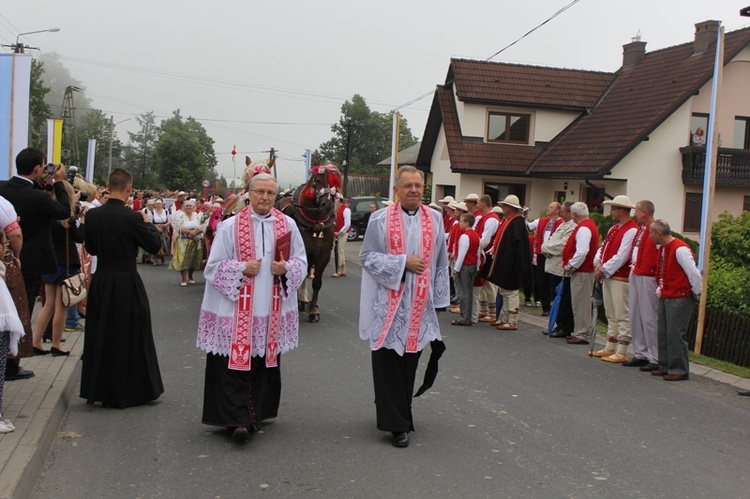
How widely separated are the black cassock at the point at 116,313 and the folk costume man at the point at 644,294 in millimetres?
5717

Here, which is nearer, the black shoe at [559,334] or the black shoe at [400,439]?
the black shoe at [400,439]

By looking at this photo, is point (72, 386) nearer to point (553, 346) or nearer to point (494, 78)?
point (553, 346)

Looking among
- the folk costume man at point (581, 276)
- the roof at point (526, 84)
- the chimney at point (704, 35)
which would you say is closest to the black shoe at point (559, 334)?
the folk costume man at point (581, 276)

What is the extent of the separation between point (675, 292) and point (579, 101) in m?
22.2

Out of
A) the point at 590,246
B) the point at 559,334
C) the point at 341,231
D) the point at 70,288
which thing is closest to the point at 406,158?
the point at 341,231

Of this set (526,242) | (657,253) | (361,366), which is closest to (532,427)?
(361,366)

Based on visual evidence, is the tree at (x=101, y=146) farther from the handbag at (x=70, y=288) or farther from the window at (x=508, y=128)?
the handbag at (x=70, y=288)

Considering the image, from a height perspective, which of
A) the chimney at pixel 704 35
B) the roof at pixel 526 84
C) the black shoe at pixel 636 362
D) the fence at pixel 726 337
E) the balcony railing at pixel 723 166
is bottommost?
the black shoe at pixel 636 362

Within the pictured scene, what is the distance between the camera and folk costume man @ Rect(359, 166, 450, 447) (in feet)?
19.7

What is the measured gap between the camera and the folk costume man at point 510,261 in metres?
12.0

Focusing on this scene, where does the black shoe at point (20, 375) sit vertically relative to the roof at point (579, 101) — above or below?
below

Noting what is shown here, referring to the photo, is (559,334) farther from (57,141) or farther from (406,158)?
(406,158)

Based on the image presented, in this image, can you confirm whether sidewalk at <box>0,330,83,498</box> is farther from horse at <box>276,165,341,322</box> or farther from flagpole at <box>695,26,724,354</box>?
flagpole at <box>695,26,724,354</box>

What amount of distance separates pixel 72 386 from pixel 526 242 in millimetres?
7285
